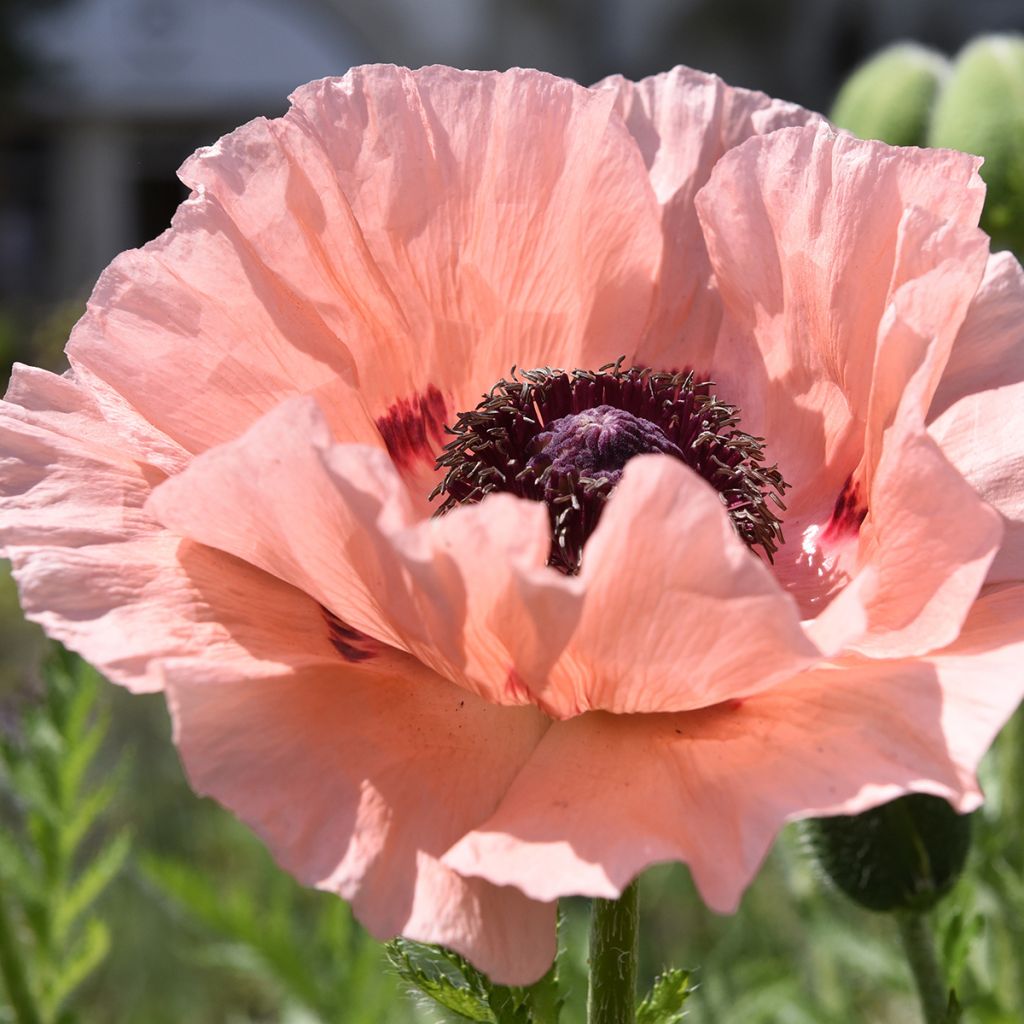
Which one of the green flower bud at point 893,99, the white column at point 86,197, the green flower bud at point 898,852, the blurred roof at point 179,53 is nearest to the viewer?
the green flower bud at point 898,852

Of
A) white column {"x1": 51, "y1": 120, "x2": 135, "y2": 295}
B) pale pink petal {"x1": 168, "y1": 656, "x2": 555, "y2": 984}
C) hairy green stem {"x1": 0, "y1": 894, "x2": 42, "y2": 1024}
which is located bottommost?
white column {"x1": 51, "y1": 120, "x2": 135, "y2": 295}

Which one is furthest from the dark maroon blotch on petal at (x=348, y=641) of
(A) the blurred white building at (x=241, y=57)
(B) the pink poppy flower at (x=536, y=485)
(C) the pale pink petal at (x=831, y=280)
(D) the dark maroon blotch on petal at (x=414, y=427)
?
(A) the blurred white building at (x=241, y=57)

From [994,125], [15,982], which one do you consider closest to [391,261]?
[15,982]

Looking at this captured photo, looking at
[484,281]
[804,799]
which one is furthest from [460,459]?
[804,799]

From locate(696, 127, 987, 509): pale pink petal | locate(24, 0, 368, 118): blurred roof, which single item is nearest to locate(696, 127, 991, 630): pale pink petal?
locate(696, 127, 987, 509): pale pink petal

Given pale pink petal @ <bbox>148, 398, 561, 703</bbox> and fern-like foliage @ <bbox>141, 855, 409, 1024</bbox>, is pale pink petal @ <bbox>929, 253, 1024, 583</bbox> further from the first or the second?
fern-like foliage @ <bbox>141, 855, 409, 1024</bbox>

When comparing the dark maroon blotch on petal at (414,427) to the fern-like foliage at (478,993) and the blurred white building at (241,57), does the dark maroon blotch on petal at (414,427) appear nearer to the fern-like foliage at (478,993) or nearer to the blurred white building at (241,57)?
the fern-like foliage at (478,993)
